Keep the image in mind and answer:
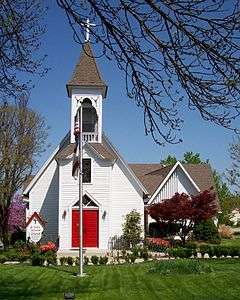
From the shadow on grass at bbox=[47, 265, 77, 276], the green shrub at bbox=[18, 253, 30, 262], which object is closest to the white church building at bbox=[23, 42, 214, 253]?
the green shrub at bbox=[18, 253, 30, 262]

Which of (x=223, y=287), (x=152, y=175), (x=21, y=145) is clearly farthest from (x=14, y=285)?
(x=152, y=175)

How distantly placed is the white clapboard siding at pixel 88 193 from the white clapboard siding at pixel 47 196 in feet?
8.78

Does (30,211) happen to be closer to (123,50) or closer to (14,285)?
(14,285)

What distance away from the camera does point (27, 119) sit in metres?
37.8

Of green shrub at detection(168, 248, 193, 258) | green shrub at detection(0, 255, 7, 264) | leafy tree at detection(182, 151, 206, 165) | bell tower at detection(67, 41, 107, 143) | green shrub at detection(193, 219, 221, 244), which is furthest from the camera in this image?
leafy tree at detection(182, 151, 206, 165)

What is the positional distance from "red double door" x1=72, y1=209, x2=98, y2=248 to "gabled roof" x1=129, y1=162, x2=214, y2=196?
1040cm

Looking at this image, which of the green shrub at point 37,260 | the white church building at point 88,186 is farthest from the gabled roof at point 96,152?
the green shrub at point 37,260

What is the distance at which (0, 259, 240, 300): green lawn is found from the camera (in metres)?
15.4

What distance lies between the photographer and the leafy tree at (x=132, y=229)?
1443 inches

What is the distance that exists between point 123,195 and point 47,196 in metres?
5.23

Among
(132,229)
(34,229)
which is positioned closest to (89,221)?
(132,229)

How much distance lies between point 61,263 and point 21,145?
13.1m

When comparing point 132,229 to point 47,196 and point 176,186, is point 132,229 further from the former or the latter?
point 176,186

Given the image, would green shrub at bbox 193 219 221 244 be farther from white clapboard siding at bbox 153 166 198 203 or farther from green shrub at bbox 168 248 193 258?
green shrub at bbox 168 248 193 258
